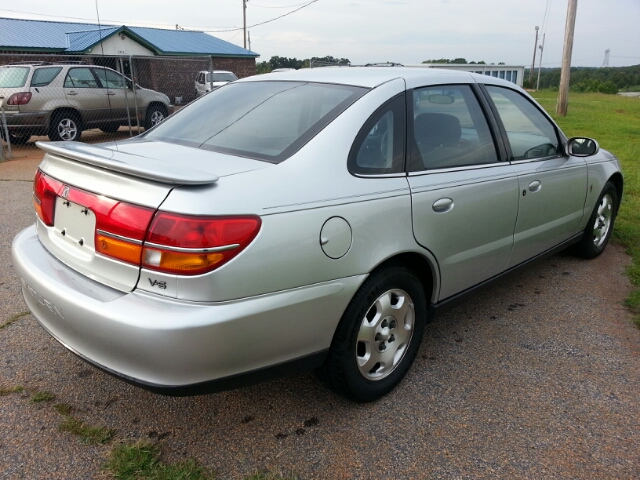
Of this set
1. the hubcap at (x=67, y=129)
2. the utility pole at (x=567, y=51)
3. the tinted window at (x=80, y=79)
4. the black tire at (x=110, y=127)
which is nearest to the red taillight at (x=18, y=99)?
the hubcap at (x=67, y=129)

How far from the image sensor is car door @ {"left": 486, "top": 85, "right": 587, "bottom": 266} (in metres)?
3.56

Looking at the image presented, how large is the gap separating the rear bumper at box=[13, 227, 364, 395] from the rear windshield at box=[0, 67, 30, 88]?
34.1 ft

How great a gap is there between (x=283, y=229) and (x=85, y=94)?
11.5m

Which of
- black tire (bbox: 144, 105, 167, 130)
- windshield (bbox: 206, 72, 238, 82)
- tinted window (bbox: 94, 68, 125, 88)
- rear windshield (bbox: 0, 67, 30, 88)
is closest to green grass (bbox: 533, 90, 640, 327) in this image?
black tire (bbox: 144, 105, 167, 130)

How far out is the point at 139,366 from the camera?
2072 mm

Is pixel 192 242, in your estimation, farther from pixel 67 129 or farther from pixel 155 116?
pixel 155 116

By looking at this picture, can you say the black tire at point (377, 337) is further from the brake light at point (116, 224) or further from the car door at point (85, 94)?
the car door at point (85, 94)

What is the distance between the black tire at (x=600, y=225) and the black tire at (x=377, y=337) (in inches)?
101

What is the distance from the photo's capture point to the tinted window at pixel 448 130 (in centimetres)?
293

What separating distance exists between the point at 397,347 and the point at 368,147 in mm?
1036

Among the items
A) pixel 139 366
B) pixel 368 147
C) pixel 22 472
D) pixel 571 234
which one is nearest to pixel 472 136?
pixel 368 147

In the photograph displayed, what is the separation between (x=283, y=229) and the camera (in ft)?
7.02

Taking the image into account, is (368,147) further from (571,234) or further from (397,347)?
(571,234)

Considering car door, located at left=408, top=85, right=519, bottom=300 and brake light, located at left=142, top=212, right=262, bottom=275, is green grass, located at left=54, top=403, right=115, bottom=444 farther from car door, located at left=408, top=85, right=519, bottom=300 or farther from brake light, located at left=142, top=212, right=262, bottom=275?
car door, located at left=408, top=85, right=519, bottom=300
